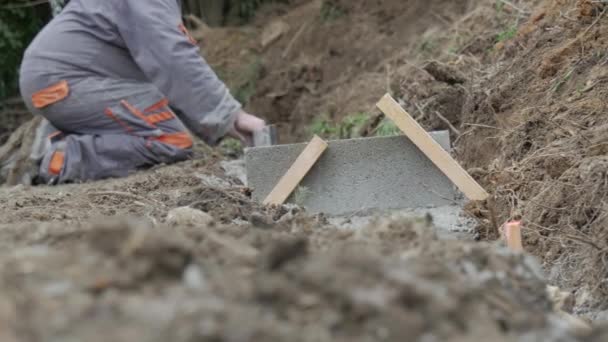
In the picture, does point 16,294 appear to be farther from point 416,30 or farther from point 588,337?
point 416,30

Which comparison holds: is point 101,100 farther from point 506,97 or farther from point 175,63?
point 506,97

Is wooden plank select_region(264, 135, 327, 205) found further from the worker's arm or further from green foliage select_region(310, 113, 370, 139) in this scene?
green foliage select_region(310, 113, 370, 139)

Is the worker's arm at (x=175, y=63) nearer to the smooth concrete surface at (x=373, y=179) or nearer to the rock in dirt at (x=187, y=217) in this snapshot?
the smooth concrete surface at (x=373, y=179)

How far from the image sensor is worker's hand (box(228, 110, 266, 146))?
464 cm

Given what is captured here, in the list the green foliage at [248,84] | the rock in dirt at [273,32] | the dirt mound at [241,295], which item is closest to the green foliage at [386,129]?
the dirt mound at [241,295]

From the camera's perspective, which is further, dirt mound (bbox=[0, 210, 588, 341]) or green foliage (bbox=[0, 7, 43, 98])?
green foliage (bbox=[0, 7, 43, 98])

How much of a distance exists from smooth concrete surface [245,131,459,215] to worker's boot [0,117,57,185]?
7.43ft

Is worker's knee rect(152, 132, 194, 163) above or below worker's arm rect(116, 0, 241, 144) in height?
below

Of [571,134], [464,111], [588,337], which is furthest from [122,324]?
[464,111]

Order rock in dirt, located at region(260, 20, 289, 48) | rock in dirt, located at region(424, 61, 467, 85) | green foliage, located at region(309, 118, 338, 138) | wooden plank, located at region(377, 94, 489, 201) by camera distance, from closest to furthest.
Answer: wooden plank, located at region(377, 94, 489, 201), rock in dirt, located at region(424, 61, 467, 85), green foliage, located at region(309, 118, 338, 138), rock in dirt, located at region(260, 20, 289, 48)

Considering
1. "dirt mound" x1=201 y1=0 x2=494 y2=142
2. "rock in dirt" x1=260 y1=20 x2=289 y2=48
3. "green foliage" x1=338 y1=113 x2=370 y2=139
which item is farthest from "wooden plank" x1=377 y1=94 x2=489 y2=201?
"rock in dirt" x1=260 y1=20 x2=289 y2=48

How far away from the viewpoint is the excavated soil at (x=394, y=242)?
3.83ft

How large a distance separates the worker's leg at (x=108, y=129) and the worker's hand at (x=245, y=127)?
1.53 ft

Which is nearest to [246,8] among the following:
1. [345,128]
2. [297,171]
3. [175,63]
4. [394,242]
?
[345,128]
